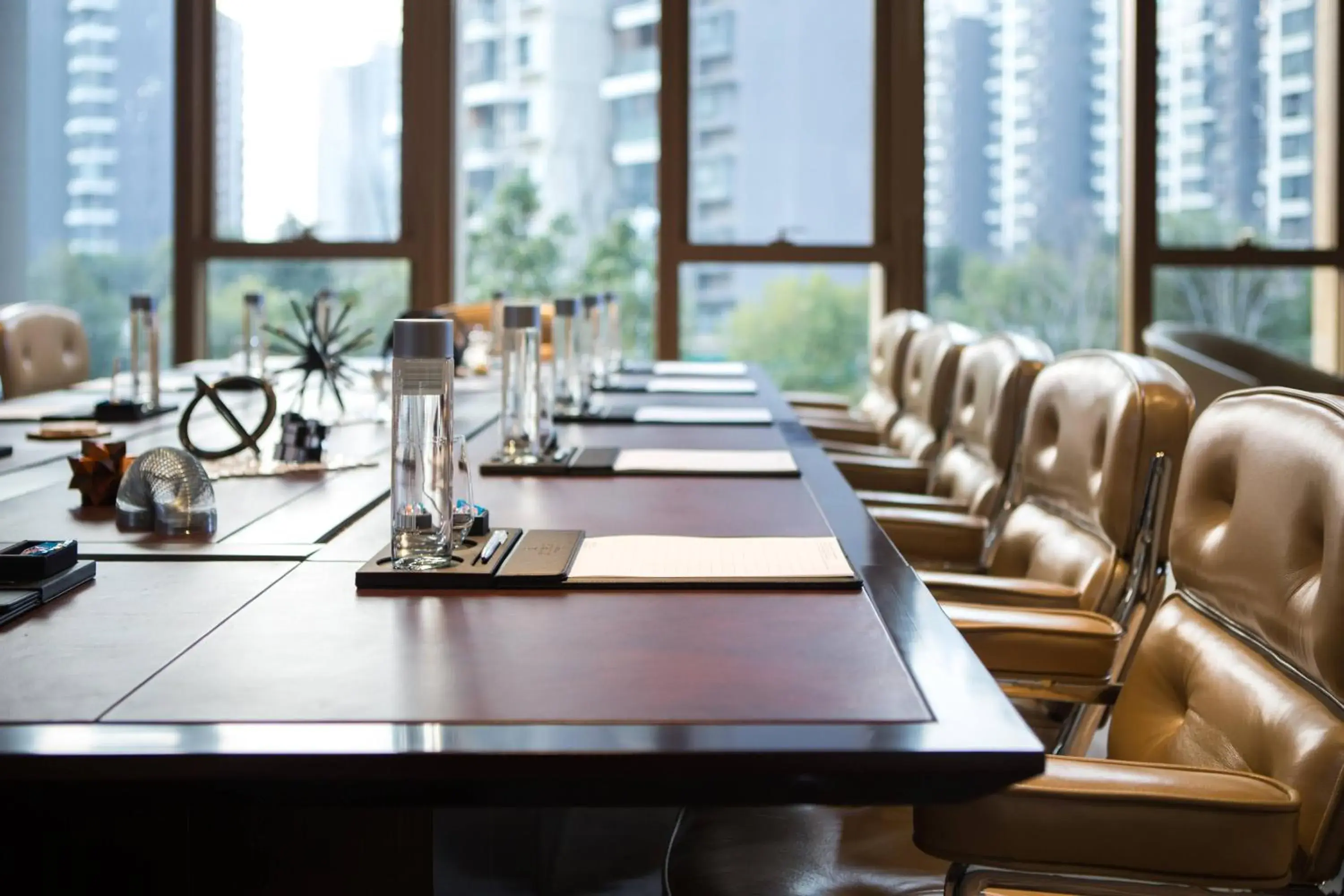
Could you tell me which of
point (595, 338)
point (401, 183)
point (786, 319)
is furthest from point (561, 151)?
point (595, 338)

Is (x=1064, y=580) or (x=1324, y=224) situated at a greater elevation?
(x=1324, y=224)

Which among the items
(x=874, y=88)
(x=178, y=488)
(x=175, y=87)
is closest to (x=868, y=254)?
(x=874, y=88)

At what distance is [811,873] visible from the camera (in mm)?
1516

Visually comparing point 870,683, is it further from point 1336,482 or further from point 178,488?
point 178,488

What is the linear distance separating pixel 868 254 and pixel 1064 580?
4768 mm

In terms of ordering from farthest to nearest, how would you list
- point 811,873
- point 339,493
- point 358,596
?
point 339,493 < point 811,873 < point 358,596

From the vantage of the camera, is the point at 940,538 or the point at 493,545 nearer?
the point at 493,545

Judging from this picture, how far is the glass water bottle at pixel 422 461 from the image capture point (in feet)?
4.81

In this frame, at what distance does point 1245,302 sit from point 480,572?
6332 millimetres

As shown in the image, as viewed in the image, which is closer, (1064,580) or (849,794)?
(849,794)

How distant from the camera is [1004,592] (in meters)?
2.06

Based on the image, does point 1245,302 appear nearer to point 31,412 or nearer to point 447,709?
point 31,412

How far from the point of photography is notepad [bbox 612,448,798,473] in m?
2.37

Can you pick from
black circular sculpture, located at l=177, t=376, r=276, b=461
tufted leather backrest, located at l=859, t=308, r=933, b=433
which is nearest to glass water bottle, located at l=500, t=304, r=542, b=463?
black circular sculpture, located at l=177, t=376, r=276, b=461
